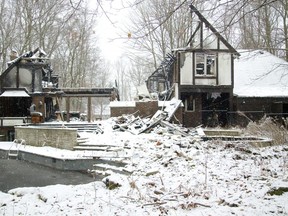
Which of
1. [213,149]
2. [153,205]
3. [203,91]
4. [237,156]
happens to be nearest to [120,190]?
[153,205]

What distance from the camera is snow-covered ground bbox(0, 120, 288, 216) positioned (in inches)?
217

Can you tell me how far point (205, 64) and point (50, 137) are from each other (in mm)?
13547

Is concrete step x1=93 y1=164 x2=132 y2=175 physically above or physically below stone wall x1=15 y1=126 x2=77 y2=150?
below

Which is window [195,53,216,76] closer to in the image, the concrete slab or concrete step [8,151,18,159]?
concrete step [8,151,18,159]

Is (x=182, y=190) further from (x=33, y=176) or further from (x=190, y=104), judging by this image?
(x=190, y=104)

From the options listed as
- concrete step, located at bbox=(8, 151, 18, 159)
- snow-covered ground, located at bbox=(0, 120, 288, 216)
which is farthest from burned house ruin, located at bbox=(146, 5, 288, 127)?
snow-covered ground, located at bbox=(0, 120, 288, 216)

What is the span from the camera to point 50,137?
15.5 metres

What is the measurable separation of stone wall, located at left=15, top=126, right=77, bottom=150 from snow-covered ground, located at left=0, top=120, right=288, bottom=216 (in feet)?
17.3

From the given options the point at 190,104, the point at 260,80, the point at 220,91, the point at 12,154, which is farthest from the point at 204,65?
the point at 12,154

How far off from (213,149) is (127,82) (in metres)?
60.0

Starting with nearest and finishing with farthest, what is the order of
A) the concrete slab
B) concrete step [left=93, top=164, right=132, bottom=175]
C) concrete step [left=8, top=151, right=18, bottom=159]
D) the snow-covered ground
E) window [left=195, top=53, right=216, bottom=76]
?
the snow-covered ground → the concrete slab → concrete step [left=93, top=164, right=132, bottom=175] → concrete step [left=8, top=151, right=18, bottom=159] → window [left=195, top=53, right=216, bottom=76]

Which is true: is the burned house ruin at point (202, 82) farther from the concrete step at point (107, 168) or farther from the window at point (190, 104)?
the concrete step at point (107, 168)

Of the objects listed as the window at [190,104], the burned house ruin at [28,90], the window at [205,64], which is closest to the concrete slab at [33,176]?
the burned house ruin at [28,90]

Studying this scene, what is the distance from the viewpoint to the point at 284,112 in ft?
79.9
